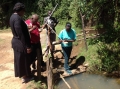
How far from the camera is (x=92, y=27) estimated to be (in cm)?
1092

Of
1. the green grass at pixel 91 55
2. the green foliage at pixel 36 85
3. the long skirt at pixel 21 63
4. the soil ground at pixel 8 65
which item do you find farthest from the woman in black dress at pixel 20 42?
the green grass at pixel 91 55

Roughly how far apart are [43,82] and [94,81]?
1634mm

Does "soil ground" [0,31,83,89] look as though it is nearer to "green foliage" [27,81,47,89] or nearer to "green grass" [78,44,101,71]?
"green foliage" [27,81,47,89]

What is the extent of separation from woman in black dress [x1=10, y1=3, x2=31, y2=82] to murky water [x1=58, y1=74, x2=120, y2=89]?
1.36m

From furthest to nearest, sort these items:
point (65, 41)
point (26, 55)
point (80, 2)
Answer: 1. point (80, 2)
2. point (65, 41)
3. point (26, 55)

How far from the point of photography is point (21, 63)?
19.0 ft

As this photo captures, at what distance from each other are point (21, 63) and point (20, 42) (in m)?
0.55

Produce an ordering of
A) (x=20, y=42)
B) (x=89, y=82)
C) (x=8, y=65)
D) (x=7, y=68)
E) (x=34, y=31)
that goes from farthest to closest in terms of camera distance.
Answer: (x=8, y=65)
(x=7, y=68)
(x=89, y=82)
(x=34, y=31)
(x=20, y=42)

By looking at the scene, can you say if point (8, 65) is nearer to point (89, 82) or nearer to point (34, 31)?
point (34, 31)

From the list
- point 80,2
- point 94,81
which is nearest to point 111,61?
point 94,81

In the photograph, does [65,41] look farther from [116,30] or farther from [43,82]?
[116,30]

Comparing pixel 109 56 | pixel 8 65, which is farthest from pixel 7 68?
pixel 109 56

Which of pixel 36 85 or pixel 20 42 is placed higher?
pixel 20 42

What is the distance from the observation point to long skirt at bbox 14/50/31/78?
5.72m
